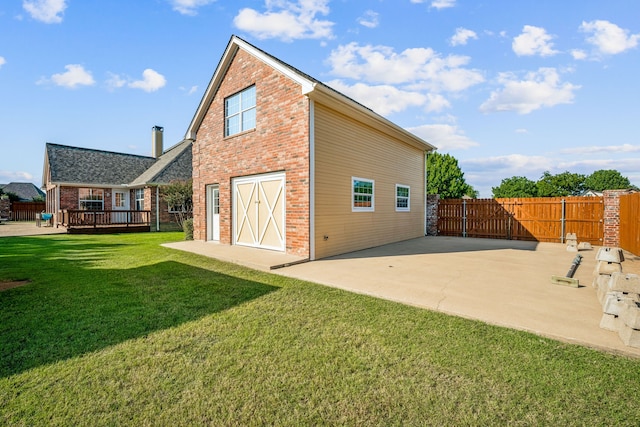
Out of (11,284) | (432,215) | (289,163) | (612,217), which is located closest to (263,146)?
(289,163)

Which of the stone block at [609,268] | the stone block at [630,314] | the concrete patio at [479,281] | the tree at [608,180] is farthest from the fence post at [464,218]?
the tree at [608,180]

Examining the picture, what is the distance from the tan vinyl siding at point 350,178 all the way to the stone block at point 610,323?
6035 mm

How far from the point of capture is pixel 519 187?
56531 millimetres

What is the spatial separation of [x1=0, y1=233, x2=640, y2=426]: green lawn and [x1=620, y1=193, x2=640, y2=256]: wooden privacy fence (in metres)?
8.76

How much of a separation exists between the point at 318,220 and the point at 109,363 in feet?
19.9

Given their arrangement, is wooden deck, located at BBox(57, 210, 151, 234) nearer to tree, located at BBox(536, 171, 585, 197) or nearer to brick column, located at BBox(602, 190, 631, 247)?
brick column, located at BBox(602, 190, 631, 247)

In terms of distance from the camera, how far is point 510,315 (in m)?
4.03

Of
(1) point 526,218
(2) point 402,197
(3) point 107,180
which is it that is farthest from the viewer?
(3) point 107,180

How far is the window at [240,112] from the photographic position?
10.1m

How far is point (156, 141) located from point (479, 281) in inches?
1145

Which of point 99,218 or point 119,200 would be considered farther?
point 119,200

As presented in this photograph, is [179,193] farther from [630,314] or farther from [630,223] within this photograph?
[630,223]

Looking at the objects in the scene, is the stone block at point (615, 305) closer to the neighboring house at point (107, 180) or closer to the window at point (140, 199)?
the neighboring house at point (107, 180)

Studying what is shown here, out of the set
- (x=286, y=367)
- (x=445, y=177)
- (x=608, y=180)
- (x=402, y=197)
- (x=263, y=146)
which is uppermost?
(x=608, y=180)
